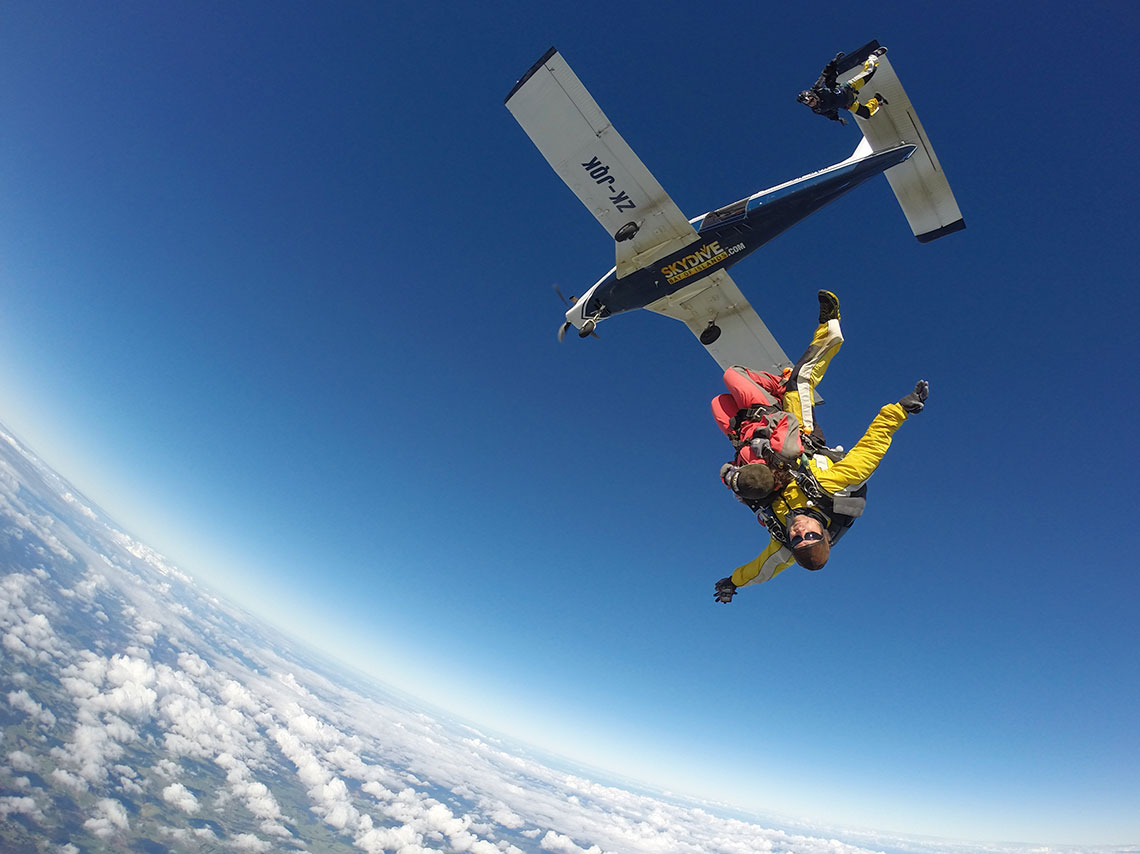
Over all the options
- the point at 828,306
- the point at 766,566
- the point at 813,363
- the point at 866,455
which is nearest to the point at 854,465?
the point at 866,455

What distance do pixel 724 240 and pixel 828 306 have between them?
7837mm

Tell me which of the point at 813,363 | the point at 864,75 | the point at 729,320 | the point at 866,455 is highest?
the point at 864,75

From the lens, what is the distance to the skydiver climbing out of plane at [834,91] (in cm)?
769

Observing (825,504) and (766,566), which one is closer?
(825,504)

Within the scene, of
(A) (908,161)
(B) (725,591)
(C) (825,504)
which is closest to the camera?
(C) (825,504)

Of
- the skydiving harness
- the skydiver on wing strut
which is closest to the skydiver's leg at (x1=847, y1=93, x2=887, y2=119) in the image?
the skydiver on wing strut

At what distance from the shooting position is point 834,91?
7.72 m

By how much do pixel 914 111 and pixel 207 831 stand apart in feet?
475

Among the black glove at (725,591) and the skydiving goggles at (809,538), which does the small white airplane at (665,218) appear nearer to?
the black glove at (725,591)

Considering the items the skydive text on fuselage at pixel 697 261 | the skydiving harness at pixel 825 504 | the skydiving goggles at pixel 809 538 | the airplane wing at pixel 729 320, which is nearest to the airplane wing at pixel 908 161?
the skydive text on fuselage at pixel 697 261

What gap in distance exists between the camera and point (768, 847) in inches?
6718

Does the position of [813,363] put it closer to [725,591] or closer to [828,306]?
[828,306]

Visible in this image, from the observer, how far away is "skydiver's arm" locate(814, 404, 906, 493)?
3.83m

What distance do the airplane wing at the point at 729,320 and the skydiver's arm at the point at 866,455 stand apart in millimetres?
8319
